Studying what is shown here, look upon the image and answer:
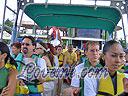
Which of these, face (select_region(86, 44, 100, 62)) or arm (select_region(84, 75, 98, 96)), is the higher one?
face (select_region(86, 44, 100, 62))

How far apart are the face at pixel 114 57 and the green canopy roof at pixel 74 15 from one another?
127 cm

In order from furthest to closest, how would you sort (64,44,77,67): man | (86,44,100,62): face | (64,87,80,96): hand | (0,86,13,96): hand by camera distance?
1. (64,44,77,67): man
2. (86,44,100,62): face
3. (0,86,13,96): hand
4. (64,87,80,96): hand

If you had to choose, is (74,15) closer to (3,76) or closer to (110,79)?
(3,76)

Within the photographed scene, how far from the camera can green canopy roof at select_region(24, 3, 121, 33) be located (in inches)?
191

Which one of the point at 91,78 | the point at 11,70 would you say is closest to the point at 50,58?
the point at 11,70

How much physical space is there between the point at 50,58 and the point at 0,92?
400 cm

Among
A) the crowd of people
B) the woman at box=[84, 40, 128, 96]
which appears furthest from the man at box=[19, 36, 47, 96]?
the woman at box=[84, 40, 128, 96]

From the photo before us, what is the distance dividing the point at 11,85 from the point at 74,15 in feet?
5.85

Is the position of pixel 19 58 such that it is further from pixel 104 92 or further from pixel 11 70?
pixel 104 92

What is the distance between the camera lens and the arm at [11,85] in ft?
13.0

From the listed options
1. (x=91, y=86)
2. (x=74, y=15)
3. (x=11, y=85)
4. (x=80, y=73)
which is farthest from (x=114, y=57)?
(x=74, y=15)

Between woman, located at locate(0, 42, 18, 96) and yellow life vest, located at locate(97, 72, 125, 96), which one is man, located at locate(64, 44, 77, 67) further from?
yellow life vest, located at locate(97, 72, 125, 96)

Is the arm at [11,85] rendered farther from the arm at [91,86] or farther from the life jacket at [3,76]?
the arm at [91,86]

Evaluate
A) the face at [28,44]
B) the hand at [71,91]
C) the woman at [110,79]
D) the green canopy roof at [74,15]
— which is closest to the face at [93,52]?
the green canopy roof at [74,15]
